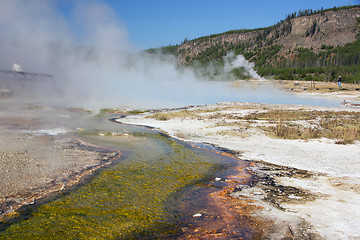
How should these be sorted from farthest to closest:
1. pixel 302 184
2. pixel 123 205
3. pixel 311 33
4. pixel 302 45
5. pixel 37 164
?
pixel 311 33
pixel 302 45
pixel 37 164
pixel 302 184
pixel 123 205

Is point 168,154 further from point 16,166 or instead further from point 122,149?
point 16,166

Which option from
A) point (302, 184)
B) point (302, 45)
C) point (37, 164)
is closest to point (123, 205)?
point (37, 164)

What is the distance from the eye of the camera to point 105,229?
396 centimetres

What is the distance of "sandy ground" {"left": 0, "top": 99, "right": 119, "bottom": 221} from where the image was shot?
4.85 m

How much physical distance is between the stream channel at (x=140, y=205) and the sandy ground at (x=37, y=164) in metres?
0.30

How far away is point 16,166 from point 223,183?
445cm

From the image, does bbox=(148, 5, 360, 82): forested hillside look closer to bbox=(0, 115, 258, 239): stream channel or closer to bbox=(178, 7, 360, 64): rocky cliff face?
bbox=(178, 7, 360, 64): rocky cliff face

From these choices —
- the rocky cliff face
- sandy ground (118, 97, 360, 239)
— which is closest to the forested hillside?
the rocky cliff face

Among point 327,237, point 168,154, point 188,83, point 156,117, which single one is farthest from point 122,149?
point 188,83

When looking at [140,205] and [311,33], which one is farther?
[311,33]

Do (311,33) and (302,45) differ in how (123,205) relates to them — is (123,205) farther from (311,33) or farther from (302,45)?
(311,33)

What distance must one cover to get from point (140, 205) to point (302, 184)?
3468 millimetres

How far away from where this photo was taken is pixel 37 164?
254 inches

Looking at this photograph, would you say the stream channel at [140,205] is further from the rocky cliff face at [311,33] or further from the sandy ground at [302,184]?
the rocky cliff face at [311,33]
